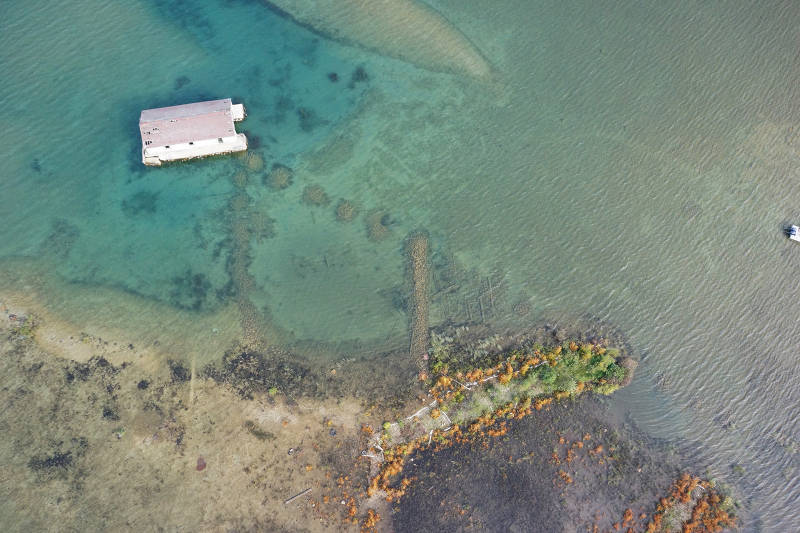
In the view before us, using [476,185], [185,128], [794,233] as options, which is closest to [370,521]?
[476,185]

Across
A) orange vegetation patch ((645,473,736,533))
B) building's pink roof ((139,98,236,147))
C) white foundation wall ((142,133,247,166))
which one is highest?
building's pink roof ((139,98,236,147))

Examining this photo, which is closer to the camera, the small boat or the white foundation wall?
the white foundation wall

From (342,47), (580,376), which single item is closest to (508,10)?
(342,47)

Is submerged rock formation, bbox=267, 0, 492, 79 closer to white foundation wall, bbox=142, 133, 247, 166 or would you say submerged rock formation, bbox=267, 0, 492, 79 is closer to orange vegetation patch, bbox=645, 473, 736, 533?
white foundation wall, bbox=142, 133, 247, 166

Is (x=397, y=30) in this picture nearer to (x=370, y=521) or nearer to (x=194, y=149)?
(x=194, y=149)

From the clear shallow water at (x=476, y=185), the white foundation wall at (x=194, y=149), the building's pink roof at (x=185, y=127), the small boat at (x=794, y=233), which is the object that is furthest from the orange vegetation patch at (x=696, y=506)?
the building's pink roof at (x=185, y=127)

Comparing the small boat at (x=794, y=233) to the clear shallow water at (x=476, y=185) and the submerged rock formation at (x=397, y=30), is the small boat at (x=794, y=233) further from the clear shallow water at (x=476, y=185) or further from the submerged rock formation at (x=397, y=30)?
the submerged rock formation at (x=397, y=30)

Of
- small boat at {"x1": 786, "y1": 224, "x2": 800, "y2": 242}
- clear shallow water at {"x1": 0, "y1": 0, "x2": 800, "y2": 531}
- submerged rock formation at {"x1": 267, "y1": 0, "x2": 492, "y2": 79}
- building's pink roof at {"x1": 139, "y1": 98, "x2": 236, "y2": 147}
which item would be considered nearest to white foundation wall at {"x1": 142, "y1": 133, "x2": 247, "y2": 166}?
building's pink roof at {"x1": 139, "y1": 98, "x2": 236, "y2": 147}
